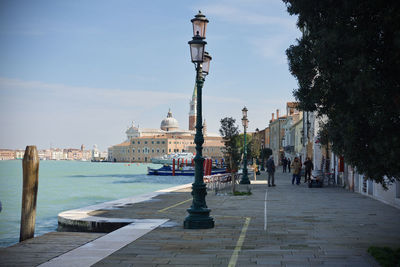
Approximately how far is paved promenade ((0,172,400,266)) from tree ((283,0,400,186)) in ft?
5.59

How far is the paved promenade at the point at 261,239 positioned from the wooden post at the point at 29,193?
1.29 metres

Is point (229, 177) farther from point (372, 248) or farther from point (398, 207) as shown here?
point (372, 248)

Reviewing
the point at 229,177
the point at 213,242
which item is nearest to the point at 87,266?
the point at 213,242

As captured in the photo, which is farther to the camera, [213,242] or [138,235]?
[138,235]

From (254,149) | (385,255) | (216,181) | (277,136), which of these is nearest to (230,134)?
(216,181)

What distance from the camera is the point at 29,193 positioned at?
10289 mm

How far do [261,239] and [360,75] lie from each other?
396 centimetres

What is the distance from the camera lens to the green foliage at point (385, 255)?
21.1ft

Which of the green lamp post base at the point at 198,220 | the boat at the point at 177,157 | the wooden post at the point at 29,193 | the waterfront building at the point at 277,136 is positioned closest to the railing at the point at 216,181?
the green lamp post base at the point at 198,220

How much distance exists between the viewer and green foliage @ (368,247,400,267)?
6426 millimetres

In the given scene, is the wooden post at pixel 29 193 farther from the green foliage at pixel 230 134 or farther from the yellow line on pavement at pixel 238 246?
the green foliage at pixel 230 134

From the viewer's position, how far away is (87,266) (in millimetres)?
6508

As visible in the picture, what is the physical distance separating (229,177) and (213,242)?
20467 mm

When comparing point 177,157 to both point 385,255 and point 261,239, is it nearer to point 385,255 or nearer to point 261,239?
point 261,239
